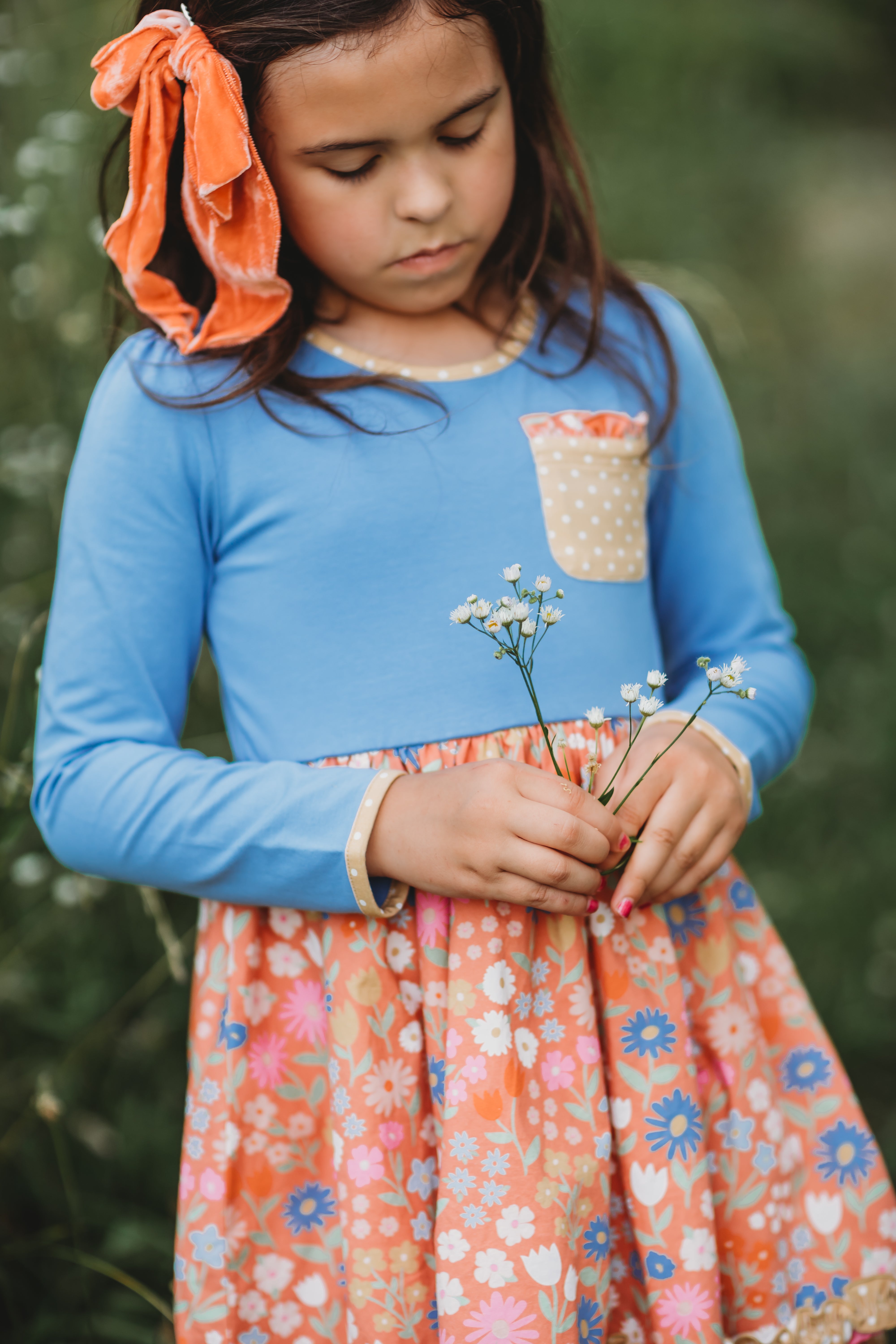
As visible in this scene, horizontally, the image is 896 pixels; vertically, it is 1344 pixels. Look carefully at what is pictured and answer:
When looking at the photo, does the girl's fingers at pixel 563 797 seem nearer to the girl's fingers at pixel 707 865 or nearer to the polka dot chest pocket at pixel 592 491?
the girl's fingers at pixel 707 865

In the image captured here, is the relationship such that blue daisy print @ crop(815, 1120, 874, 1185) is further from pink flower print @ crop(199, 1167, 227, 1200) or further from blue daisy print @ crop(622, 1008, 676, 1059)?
pink flower print @ crop(199, 1167, 227, 1200)

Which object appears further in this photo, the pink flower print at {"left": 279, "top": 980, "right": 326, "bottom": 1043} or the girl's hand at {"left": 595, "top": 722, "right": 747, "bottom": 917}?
the pink flower print at {"left": 279, "top": 980, "right": 326, "bottom": 1043}

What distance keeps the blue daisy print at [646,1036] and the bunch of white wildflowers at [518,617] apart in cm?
22

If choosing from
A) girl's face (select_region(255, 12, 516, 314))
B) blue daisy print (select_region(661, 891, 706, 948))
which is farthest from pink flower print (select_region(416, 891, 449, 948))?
girl's face (select_region(255, 12, 516, 314))

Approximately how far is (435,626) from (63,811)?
1.21ft

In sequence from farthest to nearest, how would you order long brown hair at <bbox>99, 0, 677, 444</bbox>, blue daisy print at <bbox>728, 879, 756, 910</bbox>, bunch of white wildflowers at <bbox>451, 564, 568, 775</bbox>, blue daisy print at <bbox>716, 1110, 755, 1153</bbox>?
1. blue daisy print at <bbox>728, 879, 756, 910</bbox>
2. blue daisy print at <bbox>716, 1110, 755, 1153</bbox>
3. long brown hair at <bbox>99, 0, 677, 444</bbox>
4. bunch of white wildflowers at <bbox>451, 564, 568, 775</bbox>

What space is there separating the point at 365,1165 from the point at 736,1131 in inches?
13.7

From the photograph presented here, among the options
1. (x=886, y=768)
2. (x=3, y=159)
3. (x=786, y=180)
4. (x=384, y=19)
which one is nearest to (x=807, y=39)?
(x=786, y=180)

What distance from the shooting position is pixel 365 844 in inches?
37.9

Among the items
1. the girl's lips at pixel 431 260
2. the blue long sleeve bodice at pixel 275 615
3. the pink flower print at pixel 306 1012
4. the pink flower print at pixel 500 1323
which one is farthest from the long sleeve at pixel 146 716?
the pink flower print at pixel 500 1323

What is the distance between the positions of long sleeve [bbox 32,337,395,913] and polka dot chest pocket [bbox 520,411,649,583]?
A: 0.97 feet

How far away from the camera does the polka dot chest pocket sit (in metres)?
1.10

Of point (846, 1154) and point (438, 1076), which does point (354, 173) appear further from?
point (846, 1154)

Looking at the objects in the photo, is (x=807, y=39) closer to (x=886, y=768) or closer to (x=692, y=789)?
(x=886, y=768)
